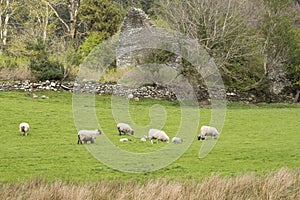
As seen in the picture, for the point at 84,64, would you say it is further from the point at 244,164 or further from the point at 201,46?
the point at 244,164

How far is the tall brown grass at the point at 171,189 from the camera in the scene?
7441 mm

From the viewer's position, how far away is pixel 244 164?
34.9 feet

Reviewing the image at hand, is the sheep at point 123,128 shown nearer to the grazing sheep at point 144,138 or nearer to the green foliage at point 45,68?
the grazing sheep at point 144,138

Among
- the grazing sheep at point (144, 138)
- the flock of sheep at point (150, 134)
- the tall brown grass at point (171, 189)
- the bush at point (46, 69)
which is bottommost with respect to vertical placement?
the tall brown grass at point (171, 189)

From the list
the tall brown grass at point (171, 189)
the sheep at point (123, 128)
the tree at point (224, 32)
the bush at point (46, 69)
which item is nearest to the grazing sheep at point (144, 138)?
the sheep at point (123, 128)

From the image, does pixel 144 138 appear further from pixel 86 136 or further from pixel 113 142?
pixel 86 136

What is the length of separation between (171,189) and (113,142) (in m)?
4.93

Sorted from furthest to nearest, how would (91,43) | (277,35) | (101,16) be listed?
(101,16)
(91,43)
(277,35)

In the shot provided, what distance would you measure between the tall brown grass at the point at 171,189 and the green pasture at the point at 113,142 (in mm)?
725

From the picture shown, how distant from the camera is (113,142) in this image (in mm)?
12500

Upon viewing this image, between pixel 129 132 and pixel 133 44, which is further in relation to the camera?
pixel 133 44

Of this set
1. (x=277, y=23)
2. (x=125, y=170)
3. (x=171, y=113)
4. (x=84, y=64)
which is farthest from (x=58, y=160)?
(x=277, y=23)

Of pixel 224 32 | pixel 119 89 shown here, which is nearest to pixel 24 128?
pixel 119 89

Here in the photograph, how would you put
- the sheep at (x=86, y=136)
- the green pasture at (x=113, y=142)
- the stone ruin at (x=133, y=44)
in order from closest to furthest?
the green pasture at (x=113, y=142) → the sheep at (x=86, y=136) → the stone ruin at (x=133, y=44)
